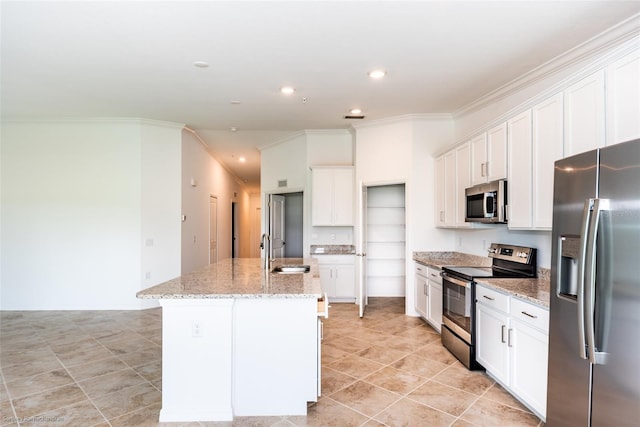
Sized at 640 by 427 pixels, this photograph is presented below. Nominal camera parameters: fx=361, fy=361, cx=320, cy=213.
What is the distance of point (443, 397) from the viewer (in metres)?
2.78

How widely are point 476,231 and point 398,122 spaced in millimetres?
1912

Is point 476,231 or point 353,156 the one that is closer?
point 476,231

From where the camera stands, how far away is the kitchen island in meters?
2.45

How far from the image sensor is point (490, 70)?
142 inches

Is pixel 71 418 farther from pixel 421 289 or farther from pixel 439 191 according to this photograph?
pixel 439 191

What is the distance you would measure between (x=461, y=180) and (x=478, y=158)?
1.49ft

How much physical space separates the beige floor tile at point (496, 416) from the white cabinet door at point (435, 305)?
144 centimetres

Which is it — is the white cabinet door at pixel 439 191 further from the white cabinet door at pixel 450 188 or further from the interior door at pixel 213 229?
the interior door at pixel 213 229

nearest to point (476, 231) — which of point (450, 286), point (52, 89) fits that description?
point (450, 286)

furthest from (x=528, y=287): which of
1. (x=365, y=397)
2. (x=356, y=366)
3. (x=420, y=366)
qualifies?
(x=356, y=366)

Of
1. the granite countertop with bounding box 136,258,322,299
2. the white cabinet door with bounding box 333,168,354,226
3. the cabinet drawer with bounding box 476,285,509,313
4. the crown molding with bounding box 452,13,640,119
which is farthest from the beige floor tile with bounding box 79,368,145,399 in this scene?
the crown molding with bounding box 452,13,640,119

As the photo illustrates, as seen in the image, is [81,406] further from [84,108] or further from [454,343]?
[84,108]

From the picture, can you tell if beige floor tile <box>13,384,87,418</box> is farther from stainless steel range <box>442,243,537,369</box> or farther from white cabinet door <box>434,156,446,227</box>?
white cabinet door <box>434,156,446,227</box>

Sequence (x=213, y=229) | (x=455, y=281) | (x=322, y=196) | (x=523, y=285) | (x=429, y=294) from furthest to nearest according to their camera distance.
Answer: (x=213, y=229), (x=322, y=196), (x=429, y=294), (x=455, y=281), (x=523, y=285)
